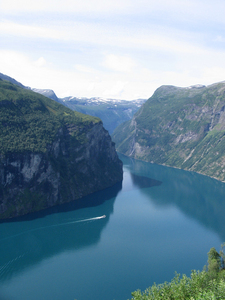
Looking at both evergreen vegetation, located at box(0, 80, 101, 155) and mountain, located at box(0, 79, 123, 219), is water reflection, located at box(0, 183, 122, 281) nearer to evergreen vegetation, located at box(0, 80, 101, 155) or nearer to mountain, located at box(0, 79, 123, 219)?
mountain, located at box(0, 79, 123, 219)

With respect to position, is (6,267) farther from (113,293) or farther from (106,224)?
(106,224)

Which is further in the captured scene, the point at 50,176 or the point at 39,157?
the point at 50,176

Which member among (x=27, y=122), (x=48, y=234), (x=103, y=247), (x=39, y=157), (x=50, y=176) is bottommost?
(x=48, y=234)

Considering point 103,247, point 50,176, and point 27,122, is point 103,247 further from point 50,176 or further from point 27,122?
point 27,122

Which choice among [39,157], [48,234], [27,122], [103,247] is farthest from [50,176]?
[103,247]

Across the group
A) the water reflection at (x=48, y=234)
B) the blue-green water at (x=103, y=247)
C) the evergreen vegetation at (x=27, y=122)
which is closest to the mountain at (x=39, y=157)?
the evergreen vegetation at (x=27, y=122)


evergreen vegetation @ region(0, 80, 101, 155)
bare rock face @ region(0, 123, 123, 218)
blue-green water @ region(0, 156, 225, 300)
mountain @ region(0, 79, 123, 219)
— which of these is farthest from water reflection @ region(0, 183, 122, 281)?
evergreen vegetation @ region(0, 80, 101, 155)

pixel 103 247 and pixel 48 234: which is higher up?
pixel 103 247

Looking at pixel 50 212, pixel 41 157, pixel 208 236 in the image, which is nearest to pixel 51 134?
pixel 41 157
